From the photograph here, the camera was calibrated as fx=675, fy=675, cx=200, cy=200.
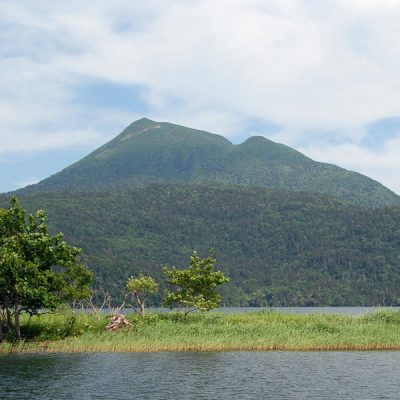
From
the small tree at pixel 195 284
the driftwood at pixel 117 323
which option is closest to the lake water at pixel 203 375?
the driftwood at pixel 117 323

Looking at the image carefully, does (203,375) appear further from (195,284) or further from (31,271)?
(195,284)

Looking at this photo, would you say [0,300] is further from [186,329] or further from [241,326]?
[241,326]

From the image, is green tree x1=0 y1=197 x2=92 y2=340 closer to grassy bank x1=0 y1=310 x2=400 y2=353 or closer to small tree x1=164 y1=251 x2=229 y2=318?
grassy bank x1=0 y1=310 x2=400 y2=353

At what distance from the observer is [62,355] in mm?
68000

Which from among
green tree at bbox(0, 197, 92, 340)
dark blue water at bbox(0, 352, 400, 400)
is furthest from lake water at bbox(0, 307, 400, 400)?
green tree at bbox(0, 197, 92, 340)

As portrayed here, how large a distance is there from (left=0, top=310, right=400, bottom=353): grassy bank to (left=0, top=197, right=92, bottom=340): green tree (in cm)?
317

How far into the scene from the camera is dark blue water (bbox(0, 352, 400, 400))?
47.9 meters

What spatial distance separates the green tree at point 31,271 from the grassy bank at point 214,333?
3.17 meters

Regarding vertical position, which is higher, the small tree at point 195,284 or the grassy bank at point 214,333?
the small tree at point 195,284

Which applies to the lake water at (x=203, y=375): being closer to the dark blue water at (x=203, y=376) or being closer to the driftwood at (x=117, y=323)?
the dark blue water at (x=203, y=376)

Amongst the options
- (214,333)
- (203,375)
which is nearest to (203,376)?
(203,375)

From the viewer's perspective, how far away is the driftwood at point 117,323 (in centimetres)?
7525

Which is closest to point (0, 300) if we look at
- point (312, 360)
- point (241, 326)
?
point (241, 326)

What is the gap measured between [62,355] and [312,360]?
979 inches
